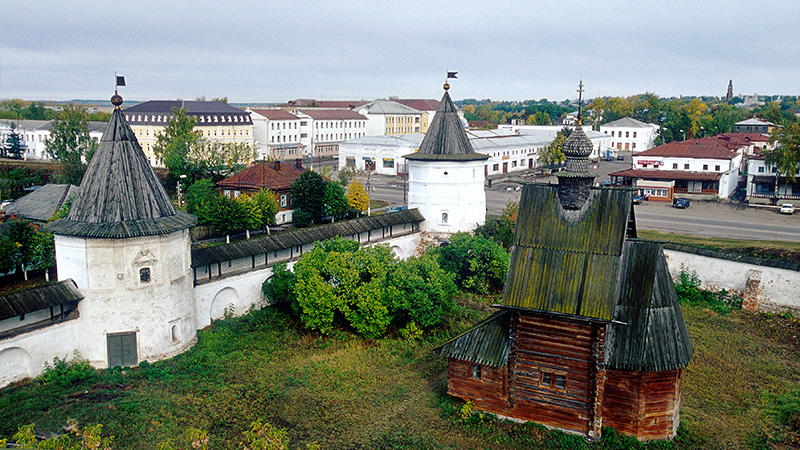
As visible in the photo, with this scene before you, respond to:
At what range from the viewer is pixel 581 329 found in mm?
15305

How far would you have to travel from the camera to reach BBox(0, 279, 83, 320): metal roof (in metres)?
17.2

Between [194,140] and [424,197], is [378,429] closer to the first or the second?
[424,197]

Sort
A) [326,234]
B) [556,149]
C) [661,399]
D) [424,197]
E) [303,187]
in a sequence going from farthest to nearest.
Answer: [556,149], [303,187], [424,197], [326,234], [661,399]

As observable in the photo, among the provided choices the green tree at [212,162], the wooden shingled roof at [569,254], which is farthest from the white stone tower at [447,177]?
the green tree at [212,162]

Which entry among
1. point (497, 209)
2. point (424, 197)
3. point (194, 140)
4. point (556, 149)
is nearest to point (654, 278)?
point (424, 197)

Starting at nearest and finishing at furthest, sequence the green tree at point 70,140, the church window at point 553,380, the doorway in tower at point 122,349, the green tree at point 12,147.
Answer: the church window at point 553,380 < the doorway in tower at point 122,349 < the green tree at point 70,140 < the green tree at point 12,147

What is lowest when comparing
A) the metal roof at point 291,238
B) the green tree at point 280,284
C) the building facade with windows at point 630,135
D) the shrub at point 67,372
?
the shrub at point 67,372

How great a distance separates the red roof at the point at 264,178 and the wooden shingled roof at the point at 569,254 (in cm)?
2492

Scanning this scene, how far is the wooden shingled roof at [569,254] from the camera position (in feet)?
50.3

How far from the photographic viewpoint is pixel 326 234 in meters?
27.3

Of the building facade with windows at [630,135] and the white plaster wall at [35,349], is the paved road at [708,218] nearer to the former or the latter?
the white plaster wall at [35,349]

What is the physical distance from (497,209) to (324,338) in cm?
2559

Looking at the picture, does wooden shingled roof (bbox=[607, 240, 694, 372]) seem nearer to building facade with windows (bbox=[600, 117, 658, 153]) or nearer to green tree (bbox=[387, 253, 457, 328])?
green tree (bbox=[387, 253, 457, 328])

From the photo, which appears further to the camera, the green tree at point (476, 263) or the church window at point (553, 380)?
the green tree at point (476, 263)
